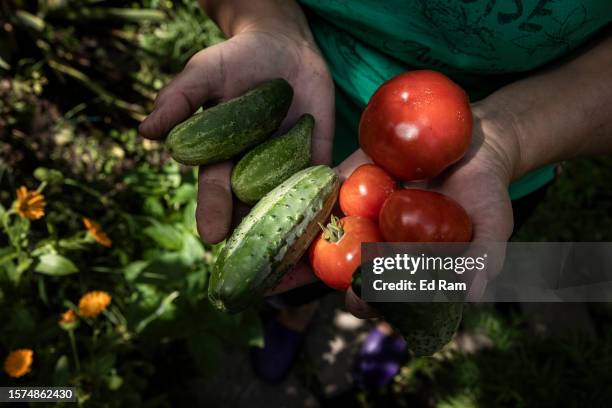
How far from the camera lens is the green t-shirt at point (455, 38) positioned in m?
1.68

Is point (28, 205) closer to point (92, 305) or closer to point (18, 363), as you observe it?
point (92, 305)

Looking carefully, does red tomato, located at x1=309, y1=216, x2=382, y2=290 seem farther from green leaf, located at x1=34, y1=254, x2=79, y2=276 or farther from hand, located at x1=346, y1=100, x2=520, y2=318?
green leaf, located at x1=34, y1=254, x2=79, y2=276

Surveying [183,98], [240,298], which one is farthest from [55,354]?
[183,98]

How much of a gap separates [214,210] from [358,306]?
66 centimetres

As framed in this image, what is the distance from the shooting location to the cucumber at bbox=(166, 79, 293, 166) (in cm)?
200

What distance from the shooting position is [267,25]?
2.26m

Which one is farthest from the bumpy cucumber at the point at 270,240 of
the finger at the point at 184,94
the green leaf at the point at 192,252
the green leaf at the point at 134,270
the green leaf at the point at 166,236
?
the green leaf at the point at 134,270

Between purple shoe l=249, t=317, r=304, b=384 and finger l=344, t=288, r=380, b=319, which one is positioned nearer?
finger l=344, t=288, r=380, b=319

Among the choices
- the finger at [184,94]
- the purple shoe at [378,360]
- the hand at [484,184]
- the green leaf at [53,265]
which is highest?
the finger at [184,94]

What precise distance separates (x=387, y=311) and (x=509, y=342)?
6.12ft

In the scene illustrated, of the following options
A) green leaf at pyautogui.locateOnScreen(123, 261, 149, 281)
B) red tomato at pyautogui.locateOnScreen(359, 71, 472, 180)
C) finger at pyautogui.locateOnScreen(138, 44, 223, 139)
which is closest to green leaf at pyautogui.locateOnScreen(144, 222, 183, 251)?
green leaf at pyautogui.locateOnScreen(123, 261, 149, 281)

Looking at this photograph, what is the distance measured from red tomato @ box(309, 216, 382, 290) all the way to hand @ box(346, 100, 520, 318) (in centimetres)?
10

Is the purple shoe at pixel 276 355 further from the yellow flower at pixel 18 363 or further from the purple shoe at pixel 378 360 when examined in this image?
the yellow flower at pixel 18 363

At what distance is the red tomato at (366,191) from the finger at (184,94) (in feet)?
2.27
